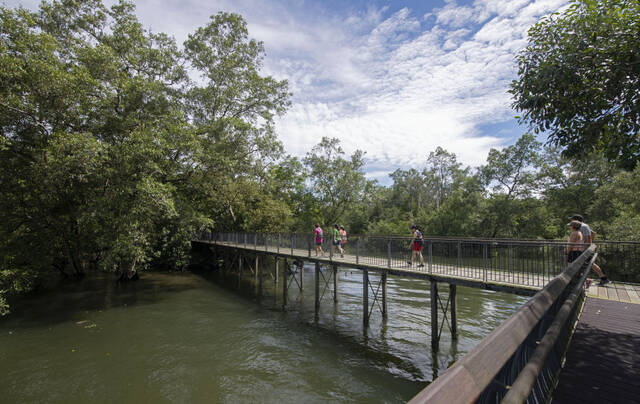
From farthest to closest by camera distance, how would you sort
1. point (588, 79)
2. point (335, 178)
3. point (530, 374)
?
point (335, 178), point (588, 79), point (530, 374)

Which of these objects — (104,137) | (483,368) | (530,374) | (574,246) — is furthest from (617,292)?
(104,137)

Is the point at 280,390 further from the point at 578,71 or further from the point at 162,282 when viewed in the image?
the point at 162,282

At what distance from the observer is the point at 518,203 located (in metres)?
32.7

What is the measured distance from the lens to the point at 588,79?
6.60 m

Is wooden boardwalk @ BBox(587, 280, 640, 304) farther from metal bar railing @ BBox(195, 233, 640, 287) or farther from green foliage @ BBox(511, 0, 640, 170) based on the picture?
green foliage @ BBox(511, 0, 640, 170)

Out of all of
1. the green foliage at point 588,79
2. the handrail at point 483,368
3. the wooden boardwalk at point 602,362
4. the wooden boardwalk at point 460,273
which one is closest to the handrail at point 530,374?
the handrail at point 483,368

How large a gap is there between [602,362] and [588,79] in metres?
5.71

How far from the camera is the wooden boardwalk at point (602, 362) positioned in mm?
2906

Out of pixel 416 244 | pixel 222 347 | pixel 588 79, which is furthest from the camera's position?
pixel 416 244

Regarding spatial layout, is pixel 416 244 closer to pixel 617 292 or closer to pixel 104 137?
pixel 617 292

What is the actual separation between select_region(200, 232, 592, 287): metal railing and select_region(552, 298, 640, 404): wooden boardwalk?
2816 mm

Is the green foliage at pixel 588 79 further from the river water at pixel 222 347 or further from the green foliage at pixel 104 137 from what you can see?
the green foliage at pixel 104 137

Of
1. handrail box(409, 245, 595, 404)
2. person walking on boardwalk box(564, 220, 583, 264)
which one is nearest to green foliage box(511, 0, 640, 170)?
person walking on boardwalk box(564, 220, 583, 264)

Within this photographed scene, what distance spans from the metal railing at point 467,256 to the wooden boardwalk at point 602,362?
2816mm
